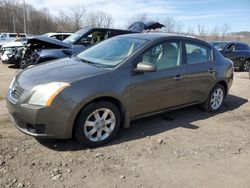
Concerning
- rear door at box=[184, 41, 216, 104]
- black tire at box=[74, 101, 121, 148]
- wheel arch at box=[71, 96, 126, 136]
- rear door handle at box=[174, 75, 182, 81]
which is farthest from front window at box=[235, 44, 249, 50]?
black tire at box=[74, 101, 121, 148]

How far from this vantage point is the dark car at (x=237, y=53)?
44.7 ft

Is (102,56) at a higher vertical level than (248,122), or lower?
higher

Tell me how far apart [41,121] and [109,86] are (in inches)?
40.5

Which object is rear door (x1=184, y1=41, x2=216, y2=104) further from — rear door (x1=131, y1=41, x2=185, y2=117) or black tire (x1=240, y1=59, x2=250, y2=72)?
black tire (x1=240, y1=59, x2=250, y2=72)

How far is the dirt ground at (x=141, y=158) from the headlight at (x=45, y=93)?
0.71m

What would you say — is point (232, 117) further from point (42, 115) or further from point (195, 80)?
point (42, 115)

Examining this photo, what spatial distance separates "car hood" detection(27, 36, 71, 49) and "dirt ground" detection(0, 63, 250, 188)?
4383 millimetres

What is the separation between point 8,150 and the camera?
12.6 feet

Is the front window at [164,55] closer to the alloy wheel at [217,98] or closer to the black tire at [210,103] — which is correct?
the black tire at [210,103]

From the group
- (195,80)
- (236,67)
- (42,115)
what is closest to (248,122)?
(195,80)

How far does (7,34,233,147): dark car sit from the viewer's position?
3.67 metres

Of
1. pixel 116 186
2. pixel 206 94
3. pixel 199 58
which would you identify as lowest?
pixel 116 186

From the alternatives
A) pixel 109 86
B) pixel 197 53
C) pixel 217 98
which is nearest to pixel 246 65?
pixel 217 98

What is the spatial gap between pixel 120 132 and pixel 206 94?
212 cm
